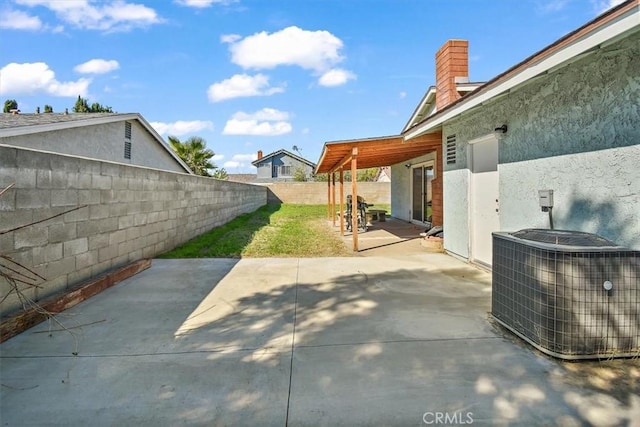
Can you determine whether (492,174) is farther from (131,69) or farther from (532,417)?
(131,69)

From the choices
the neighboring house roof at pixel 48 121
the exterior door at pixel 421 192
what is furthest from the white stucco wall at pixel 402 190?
the neighboring house roof at pixel 48 121

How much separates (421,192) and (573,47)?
10.1 meters

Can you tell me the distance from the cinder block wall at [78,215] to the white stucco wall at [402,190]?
9598 mm

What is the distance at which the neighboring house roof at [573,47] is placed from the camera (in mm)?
2537

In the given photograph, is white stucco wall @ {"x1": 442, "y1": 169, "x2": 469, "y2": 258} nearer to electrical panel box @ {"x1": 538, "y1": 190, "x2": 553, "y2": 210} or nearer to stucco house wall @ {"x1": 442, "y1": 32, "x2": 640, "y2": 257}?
stucco house wall @ {"x1": 442, "y1": 32, "x2": 640, "y2": 257}

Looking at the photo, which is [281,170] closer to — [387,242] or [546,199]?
[387,242]

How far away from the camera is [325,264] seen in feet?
20.9

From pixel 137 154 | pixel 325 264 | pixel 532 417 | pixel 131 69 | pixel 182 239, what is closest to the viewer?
pixel 532 417

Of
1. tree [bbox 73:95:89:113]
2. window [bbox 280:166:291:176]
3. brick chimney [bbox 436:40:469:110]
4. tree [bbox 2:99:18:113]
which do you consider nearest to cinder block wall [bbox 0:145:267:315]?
brick chimney [bbox 436:40:469:110]

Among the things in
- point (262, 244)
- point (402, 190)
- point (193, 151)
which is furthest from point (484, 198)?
point (193, 151)

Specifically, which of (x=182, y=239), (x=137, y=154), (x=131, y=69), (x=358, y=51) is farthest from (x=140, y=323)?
(x=137, y=154)

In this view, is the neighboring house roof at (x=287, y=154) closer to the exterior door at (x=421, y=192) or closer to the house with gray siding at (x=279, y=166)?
the house with gray siding at (x=279, y=166)

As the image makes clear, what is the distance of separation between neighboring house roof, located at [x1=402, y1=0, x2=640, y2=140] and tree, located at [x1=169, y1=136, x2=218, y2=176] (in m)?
24.0

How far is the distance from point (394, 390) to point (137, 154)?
16641mm
